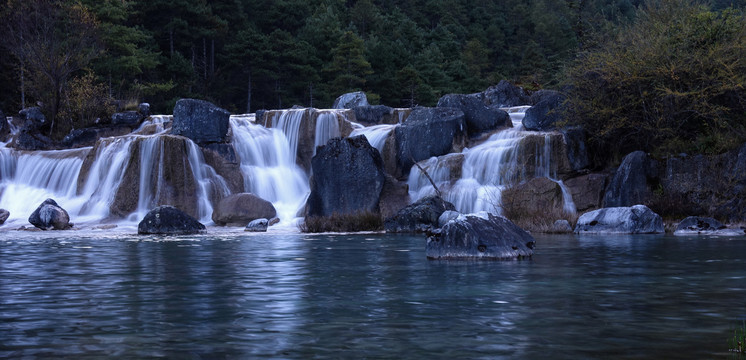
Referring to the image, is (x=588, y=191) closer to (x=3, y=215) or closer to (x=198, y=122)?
(x=198, y=122)

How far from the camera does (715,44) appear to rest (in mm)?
31266

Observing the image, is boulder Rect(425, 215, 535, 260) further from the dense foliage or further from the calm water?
the dense foliage

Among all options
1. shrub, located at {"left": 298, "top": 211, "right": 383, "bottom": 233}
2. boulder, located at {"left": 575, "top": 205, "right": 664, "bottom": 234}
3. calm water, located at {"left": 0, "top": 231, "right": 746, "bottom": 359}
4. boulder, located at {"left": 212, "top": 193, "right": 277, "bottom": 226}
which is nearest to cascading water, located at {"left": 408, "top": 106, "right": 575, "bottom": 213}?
shrub, located at {"left": 298, "top": 211, "right": 383, "bottom": 233}

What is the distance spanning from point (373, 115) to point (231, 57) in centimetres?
2881

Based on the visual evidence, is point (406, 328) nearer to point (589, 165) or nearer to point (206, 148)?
point (589, 165)

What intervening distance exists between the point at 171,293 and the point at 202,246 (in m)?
Answer: 10.3

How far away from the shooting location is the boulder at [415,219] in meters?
27.9

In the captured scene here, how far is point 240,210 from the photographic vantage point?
3347 centimetres

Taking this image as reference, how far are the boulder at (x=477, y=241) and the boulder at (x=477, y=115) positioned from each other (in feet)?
70.8

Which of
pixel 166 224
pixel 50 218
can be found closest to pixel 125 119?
pixel 50 218

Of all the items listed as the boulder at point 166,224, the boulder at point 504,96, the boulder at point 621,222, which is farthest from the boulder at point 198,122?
the boulder at point 504,96

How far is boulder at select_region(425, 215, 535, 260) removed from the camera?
54.0ft

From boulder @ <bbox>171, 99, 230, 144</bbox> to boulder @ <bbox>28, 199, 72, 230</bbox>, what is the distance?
764 cm

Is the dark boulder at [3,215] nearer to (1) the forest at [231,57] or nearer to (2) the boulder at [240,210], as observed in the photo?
(1) the forest at [231,57]
